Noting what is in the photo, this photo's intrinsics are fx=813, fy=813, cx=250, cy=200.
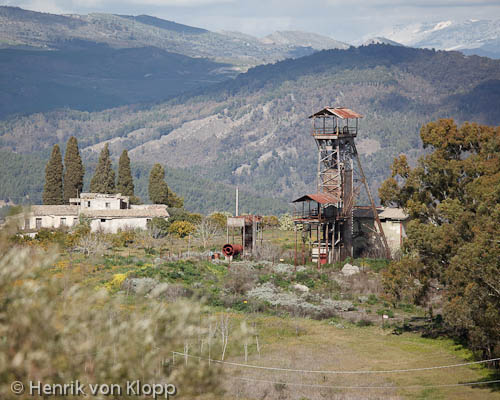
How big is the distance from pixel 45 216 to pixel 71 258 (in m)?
24.0

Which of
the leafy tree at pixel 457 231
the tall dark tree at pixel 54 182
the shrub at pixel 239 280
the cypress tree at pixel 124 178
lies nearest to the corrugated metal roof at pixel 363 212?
the leafy tree at pixel 457 231

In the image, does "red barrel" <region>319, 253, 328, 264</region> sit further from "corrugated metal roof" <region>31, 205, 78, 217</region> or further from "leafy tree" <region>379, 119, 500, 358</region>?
"corrugated metal roof" <region>31, 205, 78, 217</region>

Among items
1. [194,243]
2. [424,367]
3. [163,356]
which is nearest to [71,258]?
[194,243]

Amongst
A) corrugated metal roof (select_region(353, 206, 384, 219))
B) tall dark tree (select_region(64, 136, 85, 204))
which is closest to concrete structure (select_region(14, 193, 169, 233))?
tall dark tree (select_region(64, 136, 85, 204))

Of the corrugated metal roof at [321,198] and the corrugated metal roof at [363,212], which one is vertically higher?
the corrugated metal roof at [321,198]

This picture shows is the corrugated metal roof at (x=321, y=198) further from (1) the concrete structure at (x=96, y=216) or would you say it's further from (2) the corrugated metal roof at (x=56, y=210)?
(2) the corrugated metal roof at (x=56, y=210)

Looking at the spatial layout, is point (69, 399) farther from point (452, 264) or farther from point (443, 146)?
point (443, 146)

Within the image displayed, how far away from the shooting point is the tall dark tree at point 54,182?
287 ft

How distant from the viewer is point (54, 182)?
8862cm

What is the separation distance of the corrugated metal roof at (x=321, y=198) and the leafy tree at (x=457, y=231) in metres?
7.95

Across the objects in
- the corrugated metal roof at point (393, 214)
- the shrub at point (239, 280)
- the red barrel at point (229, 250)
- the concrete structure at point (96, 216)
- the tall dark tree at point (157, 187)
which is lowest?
the shrub at point (239, 280)

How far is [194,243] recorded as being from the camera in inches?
2844

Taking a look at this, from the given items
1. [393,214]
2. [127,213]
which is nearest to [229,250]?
[393,214]

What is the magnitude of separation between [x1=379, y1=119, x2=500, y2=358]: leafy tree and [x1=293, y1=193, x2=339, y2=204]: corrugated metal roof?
795 cm
